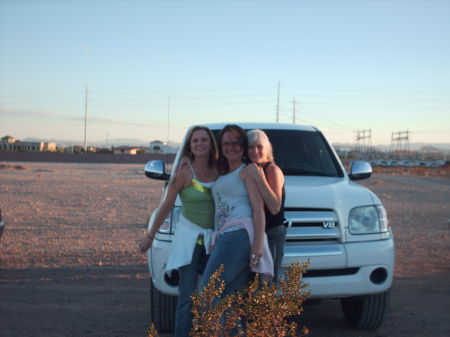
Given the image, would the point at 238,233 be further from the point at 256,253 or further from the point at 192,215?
the point at 192,215

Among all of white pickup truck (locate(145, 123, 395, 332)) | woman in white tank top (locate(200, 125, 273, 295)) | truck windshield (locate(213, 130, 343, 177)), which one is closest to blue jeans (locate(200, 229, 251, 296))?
woman in white tank top (locate(200, 125, 273, 295))

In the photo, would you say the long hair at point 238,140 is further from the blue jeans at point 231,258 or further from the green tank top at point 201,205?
the blue jeans at point 231,258

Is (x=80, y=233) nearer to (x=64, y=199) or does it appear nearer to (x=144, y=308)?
(x=144, y=308)

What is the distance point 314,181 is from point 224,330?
236 cm

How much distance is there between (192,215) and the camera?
3344 millimetres

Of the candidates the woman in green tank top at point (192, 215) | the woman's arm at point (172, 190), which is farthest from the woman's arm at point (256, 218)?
the woman's arm at point (172, 190)

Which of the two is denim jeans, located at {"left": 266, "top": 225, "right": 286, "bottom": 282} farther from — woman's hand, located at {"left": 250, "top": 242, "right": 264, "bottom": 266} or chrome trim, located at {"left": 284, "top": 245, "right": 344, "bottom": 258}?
chrome trim, located at {"left": 284, "top": 245, "right": 344, "bottom": 258}

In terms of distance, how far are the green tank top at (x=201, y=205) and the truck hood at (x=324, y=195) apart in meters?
0.89

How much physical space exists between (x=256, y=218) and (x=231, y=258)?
29 centimetres

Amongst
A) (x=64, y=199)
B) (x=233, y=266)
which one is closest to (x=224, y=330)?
(x=233, y=266)

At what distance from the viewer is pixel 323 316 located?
16.4 ft

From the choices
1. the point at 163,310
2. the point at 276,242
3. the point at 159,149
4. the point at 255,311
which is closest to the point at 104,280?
the point at 163,310

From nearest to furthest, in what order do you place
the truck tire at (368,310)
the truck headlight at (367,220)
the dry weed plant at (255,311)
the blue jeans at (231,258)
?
the dry weed plant at (255,311) → the blue jeans at (231,258) → the truck headlight at (367,220) → the truck tire at (368,310)

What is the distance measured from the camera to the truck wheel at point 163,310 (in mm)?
4164
